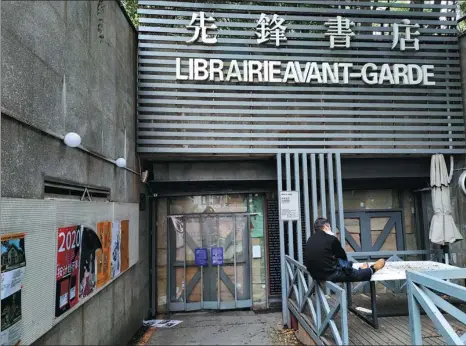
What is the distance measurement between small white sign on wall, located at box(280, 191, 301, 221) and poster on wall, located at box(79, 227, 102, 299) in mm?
3340

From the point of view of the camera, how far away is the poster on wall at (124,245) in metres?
5.01

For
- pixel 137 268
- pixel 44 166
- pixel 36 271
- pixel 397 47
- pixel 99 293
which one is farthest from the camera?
pixel 397 47

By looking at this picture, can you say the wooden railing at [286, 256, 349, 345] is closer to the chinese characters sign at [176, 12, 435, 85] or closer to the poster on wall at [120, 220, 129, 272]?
the poster on wall at [120, 220, 129, 272]

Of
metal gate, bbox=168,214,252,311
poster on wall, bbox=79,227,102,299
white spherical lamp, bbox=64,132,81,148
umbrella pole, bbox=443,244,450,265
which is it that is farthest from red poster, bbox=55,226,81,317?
umbrella pole, bbox=443,244,450,265

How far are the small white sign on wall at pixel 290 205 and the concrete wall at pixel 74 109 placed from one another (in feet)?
8.93

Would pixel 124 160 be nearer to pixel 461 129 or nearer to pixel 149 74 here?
pixel 149 74

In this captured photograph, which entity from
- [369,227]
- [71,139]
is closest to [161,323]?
[71,139]

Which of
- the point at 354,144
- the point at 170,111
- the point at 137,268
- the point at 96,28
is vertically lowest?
the point at 137,268

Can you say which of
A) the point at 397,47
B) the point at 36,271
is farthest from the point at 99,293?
the point at 397,47

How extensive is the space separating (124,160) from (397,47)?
225 inches

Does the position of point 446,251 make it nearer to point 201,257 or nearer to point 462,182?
point 462,182

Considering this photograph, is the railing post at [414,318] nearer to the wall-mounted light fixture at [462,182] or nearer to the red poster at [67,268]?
the red poster at [67,268]

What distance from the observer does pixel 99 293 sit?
4.18m

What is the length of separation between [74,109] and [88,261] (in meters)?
1.68
